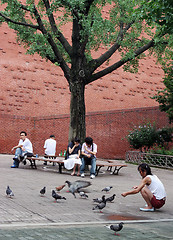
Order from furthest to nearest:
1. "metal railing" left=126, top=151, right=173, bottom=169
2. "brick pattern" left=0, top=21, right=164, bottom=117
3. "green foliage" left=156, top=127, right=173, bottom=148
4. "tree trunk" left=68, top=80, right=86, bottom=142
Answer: "brick pattern" left=0, top=21, right=164, bottom=117 < "green foliage" left=156, top=127, right=173, bottom=148 < "metal railing" left=126, top=151, right=173, bottom=169 < "tree trunk" left=68, top=80, right=86, bottom=142

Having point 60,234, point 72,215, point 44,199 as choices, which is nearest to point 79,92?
point 44,199

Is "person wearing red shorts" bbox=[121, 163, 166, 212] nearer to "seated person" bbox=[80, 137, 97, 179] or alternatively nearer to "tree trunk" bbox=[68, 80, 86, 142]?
"seated person" bbox=[80, 137, 97, 179]

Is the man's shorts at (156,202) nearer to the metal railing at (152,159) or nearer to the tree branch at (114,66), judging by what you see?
the tree branch at (114,66)

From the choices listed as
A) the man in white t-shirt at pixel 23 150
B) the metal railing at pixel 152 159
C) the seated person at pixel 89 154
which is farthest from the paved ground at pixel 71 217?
the metal railing at pixel 152 159

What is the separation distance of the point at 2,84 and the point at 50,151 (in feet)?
34.2

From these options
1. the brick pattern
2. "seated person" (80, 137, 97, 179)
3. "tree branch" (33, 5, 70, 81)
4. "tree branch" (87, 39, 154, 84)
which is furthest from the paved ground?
the brick pattern

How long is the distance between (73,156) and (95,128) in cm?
1377

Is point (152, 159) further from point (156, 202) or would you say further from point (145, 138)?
point (156, 202)

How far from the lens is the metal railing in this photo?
1808 centimetres

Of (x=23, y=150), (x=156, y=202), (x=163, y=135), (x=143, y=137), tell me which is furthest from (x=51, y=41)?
(x=163, y=135)

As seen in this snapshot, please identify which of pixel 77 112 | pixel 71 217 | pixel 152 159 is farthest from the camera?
pixel 152 159

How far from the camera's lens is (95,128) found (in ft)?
88.7

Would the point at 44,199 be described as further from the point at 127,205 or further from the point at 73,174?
the point at 73,174

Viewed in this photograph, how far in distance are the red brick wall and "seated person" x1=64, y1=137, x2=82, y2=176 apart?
40.2 ft
